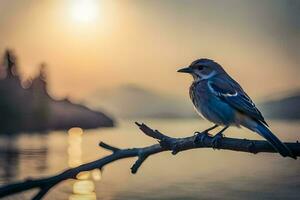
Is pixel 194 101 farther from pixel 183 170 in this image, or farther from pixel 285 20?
pixel 285 20

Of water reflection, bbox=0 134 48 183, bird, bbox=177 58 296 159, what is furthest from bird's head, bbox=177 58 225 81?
water reflection, bbox=0 134 48 183

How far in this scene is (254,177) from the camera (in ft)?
5.13

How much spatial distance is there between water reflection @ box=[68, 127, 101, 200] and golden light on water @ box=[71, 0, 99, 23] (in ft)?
0.94

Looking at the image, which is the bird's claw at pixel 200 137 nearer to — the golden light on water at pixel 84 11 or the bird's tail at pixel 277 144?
the bird's tail at pixel 277 144

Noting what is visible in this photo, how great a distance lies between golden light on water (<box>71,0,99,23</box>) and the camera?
149cm

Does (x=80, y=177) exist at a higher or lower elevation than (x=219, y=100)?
lower

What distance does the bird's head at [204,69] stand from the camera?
142 cm

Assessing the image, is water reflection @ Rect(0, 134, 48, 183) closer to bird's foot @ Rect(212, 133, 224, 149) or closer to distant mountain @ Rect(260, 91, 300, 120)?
bird's foot @ Rect(212, 133, 224, 149)

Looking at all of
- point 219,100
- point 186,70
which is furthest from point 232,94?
point 186,70

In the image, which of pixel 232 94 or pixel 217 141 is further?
pixel 232 94

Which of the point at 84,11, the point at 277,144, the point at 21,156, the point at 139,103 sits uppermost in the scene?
the point at 84,11

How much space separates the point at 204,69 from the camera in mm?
1421

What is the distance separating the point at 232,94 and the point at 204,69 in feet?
0.30

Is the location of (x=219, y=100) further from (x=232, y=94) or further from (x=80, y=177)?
(x=80, y=177)
